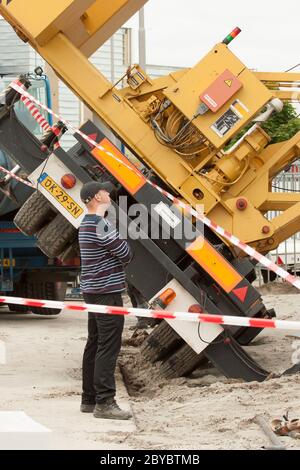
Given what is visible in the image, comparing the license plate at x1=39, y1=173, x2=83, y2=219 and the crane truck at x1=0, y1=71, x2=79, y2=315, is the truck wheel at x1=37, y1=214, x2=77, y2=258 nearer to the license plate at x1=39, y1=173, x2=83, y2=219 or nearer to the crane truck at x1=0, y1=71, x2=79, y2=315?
the license plate at x1=39, y1=173, x2=83, y2=219

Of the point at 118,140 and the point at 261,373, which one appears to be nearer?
the point at 261,373

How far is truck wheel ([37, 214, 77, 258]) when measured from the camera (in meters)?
10.1

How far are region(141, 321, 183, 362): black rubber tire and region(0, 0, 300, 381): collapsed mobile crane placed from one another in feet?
A: 0.04

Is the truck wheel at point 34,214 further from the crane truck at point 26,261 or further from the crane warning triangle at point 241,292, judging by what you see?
the crane truck at point 26,261

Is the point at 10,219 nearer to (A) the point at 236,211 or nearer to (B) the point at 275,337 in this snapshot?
(B) the point at 275,337

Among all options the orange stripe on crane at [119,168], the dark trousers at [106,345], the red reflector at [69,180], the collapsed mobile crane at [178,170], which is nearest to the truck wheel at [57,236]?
the collapsed mobile crane at [178,170]

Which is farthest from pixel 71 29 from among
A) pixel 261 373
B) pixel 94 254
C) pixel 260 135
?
pixel 261 373

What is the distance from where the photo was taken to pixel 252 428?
24.0ft

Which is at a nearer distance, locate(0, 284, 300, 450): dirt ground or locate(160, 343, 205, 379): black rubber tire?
locate(0, 284, 300, 450): dirt ground

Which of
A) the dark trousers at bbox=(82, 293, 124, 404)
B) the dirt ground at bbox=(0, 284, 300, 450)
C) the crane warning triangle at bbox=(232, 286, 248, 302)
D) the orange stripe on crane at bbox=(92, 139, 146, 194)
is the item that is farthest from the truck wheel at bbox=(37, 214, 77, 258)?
the dark trousers at bbox=(82, 293, 124, 404)

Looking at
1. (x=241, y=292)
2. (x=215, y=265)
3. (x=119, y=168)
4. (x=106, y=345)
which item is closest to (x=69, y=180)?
(x=119, y=168)

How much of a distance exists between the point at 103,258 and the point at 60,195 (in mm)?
1749

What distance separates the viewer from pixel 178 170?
390 inches
